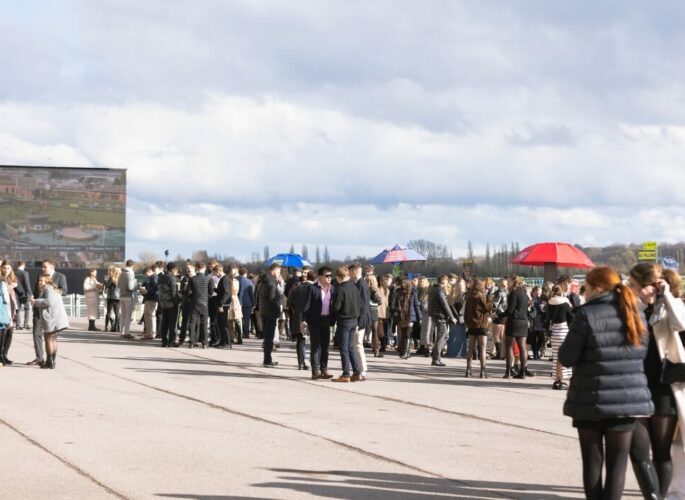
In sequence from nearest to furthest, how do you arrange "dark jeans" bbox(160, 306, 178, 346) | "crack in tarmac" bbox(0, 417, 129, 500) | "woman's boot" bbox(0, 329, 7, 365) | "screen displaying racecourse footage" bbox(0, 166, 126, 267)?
"crack in tarmac" bbox(0, 417, 129, 500) < "woman's boot" bbox(0, 329, 7, 365) < "dark jeans" bbox(160, 306, 178, 346) < "screen displaying racecourse footage" bbox(0, 166, 126, 267)

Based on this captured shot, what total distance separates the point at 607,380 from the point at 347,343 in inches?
421

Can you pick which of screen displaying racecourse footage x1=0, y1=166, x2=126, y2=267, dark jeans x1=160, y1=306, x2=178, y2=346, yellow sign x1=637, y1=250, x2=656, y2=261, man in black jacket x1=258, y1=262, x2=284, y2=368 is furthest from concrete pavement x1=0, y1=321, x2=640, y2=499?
screen displaying racecourse footage x1=0, y1=166, x2=126, y2=267

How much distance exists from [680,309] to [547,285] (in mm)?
16752

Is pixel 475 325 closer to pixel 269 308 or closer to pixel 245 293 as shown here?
pixel 269 308

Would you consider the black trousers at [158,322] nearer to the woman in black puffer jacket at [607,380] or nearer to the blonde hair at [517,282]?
the blonde hair at [517,282]

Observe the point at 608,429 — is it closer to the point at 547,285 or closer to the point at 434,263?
the point at 547,285

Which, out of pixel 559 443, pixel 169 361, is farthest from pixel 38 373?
pixel 559 443

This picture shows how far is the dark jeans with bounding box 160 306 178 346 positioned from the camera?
2536 cm

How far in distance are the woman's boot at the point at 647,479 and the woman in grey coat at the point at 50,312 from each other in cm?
1256

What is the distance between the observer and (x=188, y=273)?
2470 cm

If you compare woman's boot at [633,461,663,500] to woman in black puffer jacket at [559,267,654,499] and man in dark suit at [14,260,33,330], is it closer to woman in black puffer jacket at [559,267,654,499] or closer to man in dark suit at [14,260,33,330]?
woman in black puffer jacket at [559,267,654,499]

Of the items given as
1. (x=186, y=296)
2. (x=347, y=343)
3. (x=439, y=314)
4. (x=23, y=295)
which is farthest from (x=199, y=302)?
(x=347, y=343)

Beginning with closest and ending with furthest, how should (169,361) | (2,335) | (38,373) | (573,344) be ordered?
1. (573,344)
2. (38,373)
3. (2,335)
4. (169,361)

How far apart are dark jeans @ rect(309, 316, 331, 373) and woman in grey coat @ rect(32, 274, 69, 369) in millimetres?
4003
